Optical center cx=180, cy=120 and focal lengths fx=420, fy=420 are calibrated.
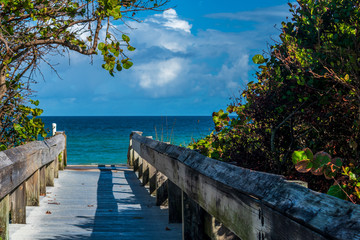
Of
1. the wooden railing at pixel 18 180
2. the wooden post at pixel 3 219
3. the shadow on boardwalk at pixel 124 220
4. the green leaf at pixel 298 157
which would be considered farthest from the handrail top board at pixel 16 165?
the green leaf at pixel 298 157

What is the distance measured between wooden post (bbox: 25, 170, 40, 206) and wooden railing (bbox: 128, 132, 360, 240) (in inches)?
118

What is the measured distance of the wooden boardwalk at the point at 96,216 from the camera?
16.8 ft

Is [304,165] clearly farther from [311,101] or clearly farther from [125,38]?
[125,38]

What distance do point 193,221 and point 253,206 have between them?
1.84 metres

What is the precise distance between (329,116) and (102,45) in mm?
2836

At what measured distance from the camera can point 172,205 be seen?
5.46m

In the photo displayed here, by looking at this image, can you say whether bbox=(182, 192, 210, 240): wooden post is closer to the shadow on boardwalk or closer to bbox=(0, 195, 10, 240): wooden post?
the shadow on boardwalk

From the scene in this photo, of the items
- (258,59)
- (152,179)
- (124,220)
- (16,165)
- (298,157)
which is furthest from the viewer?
(152,179)

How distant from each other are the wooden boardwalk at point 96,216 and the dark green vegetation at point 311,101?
1.51m

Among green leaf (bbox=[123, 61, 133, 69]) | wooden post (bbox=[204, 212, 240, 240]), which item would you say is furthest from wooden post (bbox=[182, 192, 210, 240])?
green leaf (bbox=[123, 61, 133, 69])

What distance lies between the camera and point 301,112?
4.38 meters

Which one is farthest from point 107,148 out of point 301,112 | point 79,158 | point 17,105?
point 301,112

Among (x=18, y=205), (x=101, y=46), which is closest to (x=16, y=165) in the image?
(x=18, y=205)

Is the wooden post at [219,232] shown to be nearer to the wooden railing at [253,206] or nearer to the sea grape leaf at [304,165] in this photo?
the wooden railing at [253,206]
